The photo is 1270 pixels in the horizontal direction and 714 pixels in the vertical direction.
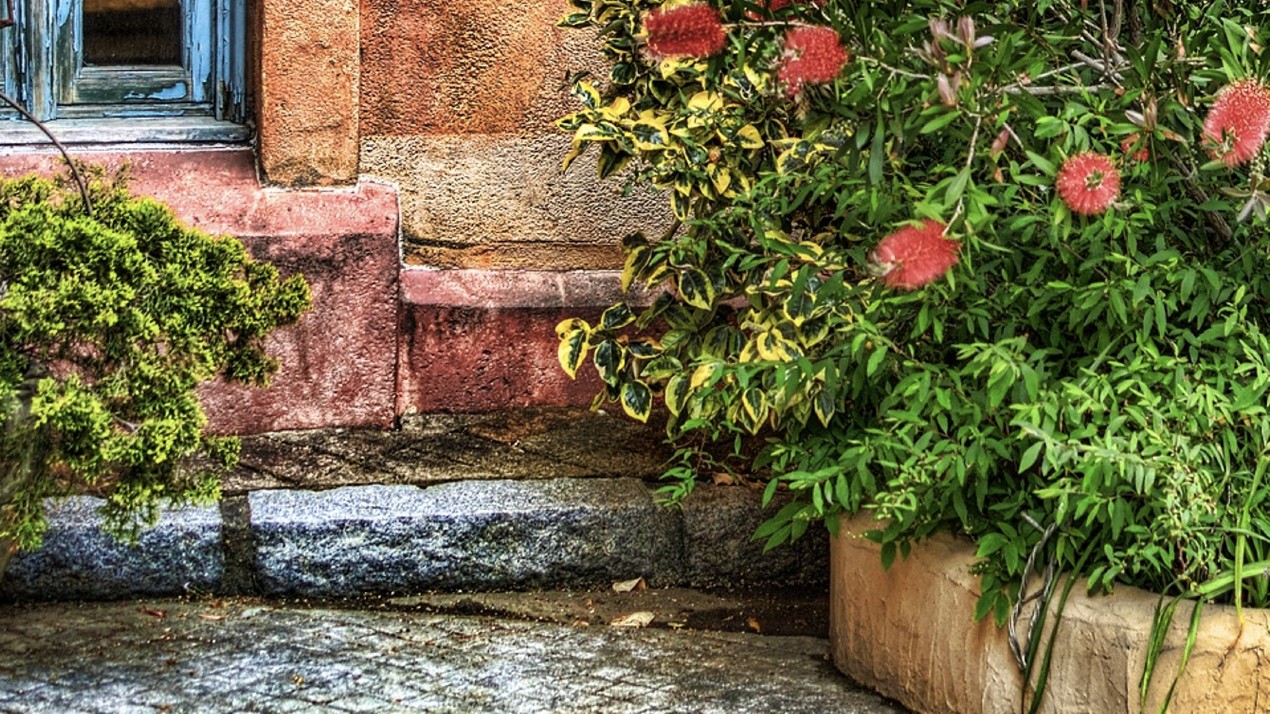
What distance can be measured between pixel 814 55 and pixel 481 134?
7.17 ft

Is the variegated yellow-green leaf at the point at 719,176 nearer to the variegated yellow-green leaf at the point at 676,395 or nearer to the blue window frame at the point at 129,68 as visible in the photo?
the variegated yellow-green leaf at the point at 676,395

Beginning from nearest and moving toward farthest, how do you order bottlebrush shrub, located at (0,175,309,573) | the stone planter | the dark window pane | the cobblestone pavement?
1. the stone planter
2. bottlebrush shrub, located at (0,175,309,573)
3. the cobblestone pavement
4. the dark window pane

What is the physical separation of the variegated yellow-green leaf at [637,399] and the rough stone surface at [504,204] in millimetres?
632

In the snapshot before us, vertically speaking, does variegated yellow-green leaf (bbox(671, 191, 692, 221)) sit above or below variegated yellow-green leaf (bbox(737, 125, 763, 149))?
below

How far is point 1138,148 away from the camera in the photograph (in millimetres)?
2992

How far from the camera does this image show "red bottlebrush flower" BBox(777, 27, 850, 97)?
2758 mm

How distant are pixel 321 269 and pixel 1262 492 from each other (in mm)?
2580

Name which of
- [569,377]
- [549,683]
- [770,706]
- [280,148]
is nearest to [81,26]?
[280,148]

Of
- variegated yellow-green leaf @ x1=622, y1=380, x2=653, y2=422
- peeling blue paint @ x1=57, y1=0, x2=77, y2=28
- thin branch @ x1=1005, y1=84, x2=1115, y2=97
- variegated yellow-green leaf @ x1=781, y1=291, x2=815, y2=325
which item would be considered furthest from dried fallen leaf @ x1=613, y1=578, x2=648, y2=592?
peeling blue paint @ x1=57, y1=0, x2=77, y2=28

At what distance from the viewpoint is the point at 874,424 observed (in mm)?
3889

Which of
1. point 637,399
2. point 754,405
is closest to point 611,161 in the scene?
point 637,399

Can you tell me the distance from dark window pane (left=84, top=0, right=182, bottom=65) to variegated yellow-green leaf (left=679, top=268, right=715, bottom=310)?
1722 mm

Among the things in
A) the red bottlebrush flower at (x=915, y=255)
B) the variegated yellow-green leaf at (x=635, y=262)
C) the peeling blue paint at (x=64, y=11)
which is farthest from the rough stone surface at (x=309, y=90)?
the red bottlebrush flower at (x=915, y=255)

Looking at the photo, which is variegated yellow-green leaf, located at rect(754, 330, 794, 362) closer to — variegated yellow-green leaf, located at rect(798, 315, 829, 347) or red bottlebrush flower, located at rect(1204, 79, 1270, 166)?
variegated yellow-green leaf, located at rect(798, 315, 829, 347)
